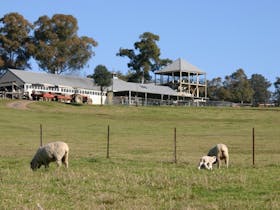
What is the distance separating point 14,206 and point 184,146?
22.0 m

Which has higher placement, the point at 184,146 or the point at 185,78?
the point at 185,78

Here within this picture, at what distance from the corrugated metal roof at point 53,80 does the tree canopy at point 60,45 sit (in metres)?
14.3

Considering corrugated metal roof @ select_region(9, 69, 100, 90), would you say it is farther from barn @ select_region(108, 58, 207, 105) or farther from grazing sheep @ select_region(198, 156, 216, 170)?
grazing sheep @ select_region(198, 156, 216, 170)

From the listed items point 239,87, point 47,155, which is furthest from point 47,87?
point 47,155

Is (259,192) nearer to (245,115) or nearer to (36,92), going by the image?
(245,115)

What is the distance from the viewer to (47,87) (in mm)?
86438

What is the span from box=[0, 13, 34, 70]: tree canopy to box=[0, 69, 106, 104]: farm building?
16367mm

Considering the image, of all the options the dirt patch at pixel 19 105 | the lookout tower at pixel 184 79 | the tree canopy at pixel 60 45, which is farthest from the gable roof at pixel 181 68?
the dirt patch at pixel 19 105

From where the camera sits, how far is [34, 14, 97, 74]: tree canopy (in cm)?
10600

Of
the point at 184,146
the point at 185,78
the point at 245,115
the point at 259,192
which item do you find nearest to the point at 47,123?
the point at 184,146

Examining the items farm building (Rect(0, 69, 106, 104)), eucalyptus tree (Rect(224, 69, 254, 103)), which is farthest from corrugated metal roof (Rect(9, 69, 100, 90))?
eucalyptus tree (Rect(224, 69, 254, 103))

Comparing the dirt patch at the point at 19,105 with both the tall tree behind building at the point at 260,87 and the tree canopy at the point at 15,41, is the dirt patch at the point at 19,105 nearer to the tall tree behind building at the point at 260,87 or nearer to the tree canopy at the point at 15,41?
the tree canopy at the point at 15,41

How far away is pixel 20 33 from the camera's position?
106 m

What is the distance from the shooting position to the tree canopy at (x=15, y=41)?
105 meters
